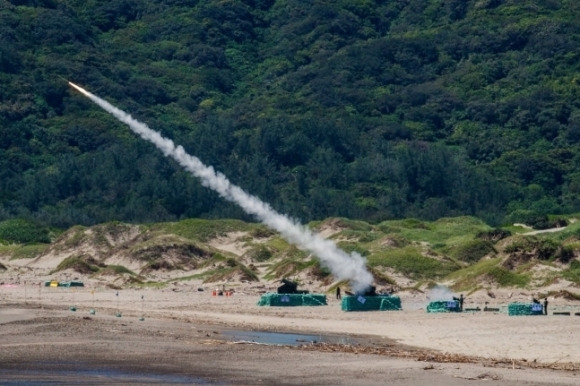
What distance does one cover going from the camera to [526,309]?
2410 inches

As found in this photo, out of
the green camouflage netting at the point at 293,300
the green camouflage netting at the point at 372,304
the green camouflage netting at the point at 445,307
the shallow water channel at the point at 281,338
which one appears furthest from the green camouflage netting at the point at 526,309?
the green camouflage netting at the point at 293,300

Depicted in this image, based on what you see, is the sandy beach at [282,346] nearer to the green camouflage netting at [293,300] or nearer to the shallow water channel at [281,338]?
the shallow water channel at [281,338]

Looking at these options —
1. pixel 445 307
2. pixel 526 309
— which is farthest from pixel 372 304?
pixel 526 309

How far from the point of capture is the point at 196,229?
125188mm

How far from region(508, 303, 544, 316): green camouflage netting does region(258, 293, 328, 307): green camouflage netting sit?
41.3ft

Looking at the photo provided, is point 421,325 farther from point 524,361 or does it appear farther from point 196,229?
point 196,229

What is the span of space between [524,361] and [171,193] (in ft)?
408

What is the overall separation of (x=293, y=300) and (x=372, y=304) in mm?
5283

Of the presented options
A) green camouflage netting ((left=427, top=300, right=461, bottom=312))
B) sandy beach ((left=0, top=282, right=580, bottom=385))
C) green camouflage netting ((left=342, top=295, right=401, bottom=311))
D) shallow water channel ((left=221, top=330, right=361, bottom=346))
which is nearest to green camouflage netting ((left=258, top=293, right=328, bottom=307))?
sandy beach ((left=0, top=282, right=580, bottom=385))

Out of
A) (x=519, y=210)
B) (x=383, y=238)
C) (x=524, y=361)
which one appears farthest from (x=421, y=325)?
(x=519, y=210)

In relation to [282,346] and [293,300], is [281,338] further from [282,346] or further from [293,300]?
[293,300]

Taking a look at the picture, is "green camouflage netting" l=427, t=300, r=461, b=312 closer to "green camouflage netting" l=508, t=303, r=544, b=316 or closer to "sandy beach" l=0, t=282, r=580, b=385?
"sandy beach" l=0, t=282, r=580, b=385

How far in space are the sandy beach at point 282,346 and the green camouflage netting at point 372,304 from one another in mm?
1082

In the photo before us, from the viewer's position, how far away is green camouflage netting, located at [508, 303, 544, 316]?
61.1 m
